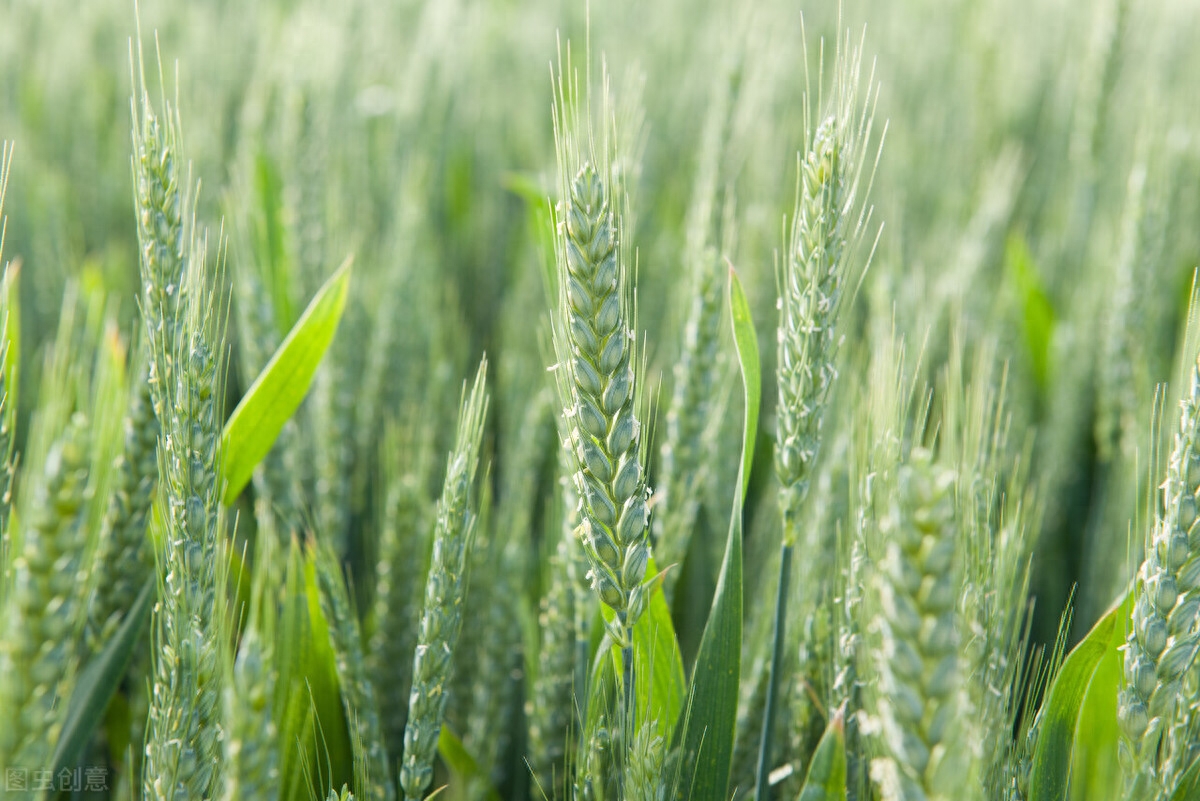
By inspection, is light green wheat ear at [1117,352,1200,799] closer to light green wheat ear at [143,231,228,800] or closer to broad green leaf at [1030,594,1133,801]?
broad green leaf at [1030,594,1133,801]

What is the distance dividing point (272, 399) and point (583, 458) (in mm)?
466

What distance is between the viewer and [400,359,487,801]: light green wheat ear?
0.82m

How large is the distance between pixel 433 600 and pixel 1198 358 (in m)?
0.75

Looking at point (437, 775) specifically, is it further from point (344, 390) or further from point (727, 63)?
point (727, 63)

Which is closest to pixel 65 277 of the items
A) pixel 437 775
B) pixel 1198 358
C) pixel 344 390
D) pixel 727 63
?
pixel 344 390

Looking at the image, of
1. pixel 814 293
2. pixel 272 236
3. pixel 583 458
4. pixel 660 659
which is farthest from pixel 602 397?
pixel 272 236

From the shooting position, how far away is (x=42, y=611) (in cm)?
62

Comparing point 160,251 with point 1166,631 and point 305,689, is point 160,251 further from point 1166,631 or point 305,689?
point 1166,631

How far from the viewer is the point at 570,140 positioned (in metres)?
0.79

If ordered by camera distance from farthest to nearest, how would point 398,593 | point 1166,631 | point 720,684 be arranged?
1. point 398,593
2. point 720,684
3. point 1166,631

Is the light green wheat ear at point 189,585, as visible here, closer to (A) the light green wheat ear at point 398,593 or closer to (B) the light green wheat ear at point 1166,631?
(A) the light green wheat ear at point 398,593
